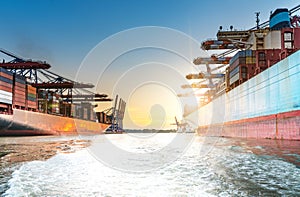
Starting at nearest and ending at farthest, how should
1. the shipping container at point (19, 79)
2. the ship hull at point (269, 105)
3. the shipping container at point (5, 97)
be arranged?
1. the ship hull at point (269, 105)
2. the shipping container at point (5, 97)
3. the shipping container at point (19, 79)

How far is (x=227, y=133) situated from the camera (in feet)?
130

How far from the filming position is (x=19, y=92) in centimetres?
4456

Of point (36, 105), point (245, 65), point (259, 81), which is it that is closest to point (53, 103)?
point (36, 105)

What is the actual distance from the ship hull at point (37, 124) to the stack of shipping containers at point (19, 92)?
1768mm

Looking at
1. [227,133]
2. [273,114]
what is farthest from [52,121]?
[273,114]

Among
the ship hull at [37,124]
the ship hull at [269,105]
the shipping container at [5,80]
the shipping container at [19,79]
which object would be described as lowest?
the ship hull at [37,124]

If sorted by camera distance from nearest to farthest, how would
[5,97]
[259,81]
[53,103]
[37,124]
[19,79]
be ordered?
[259,81] → [5,97] → [19,79] → [37,124] → [53,103]

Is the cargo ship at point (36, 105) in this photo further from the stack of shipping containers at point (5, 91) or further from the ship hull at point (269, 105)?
the ship hull at point (269, 105)

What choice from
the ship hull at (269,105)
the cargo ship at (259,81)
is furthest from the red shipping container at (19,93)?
the ship hull at (269,105)

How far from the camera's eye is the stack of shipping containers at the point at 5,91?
3928 cm

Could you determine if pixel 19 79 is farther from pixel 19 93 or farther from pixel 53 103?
pixel 53 103

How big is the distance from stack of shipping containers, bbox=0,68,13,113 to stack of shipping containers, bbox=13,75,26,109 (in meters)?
1.15

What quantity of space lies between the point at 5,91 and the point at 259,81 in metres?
37.0

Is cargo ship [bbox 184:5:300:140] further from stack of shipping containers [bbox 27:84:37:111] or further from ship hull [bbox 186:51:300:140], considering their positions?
stack of shipping containers [bbox 27:84:37:111]
